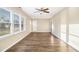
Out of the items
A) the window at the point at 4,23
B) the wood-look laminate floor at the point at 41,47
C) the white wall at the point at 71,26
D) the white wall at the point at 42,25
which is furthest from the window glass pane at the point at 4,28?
the white wall at the point at 42,25

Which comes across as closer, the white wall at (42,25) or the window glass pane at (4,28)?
the window glass pane at (4,28)

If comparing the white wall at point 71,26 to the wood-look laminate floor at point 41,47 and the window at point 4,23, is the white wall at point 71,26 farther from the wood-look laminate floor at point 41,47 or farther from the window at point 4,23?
the window at point 4,23

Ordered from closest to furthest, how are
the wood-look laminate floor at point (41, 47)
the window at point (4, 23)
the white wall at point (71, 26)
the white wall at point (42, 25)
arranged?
the window at point (4, 23)
the wood-look laminate floor at point (41, 47)
the white wall at point (71, 26)
the white wall at point (42, 25)

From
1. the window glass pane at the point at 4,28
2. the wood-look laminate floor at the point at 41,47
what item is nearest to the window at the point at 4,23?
the window glass pane at the point at 4,28

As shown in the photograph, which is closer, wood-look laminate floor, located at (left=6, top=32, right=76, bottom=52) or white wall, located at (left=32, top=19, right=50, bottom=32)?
wood-look laminate floor, located at (left=6, top=32, right=76, bottom=52)

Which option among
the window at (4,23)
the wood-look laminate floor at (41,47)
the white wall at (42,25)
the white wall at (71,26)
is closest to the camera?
the window at (4,23)

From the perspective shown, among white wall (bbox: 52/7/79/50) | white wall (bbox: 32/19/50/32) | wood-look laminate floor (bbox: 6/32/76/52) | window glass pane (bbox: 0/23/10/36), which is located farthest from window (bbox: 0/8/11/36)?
white wall (bbox: 32/19/50/32)

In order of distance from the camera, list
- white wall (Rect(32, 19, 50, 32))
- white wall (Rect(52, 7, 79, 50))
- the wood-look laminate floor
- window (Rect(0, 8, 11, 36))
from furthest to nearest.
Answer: white wall (Rect(32, 19, 50, 32)), white wall (Rect(52, 7, 79, 50)), the wood-look laminate floor, window (Rect(0, 8, 11, 36))

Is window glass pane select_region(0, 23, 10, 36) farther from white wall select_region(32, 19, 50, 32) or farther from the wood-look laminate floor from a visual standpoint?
white wall select_region(32, 19, 50, 32)

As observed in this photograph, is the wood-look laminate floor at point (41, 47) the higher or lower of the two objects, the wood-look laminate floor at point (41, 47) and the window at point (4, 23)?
the lower
